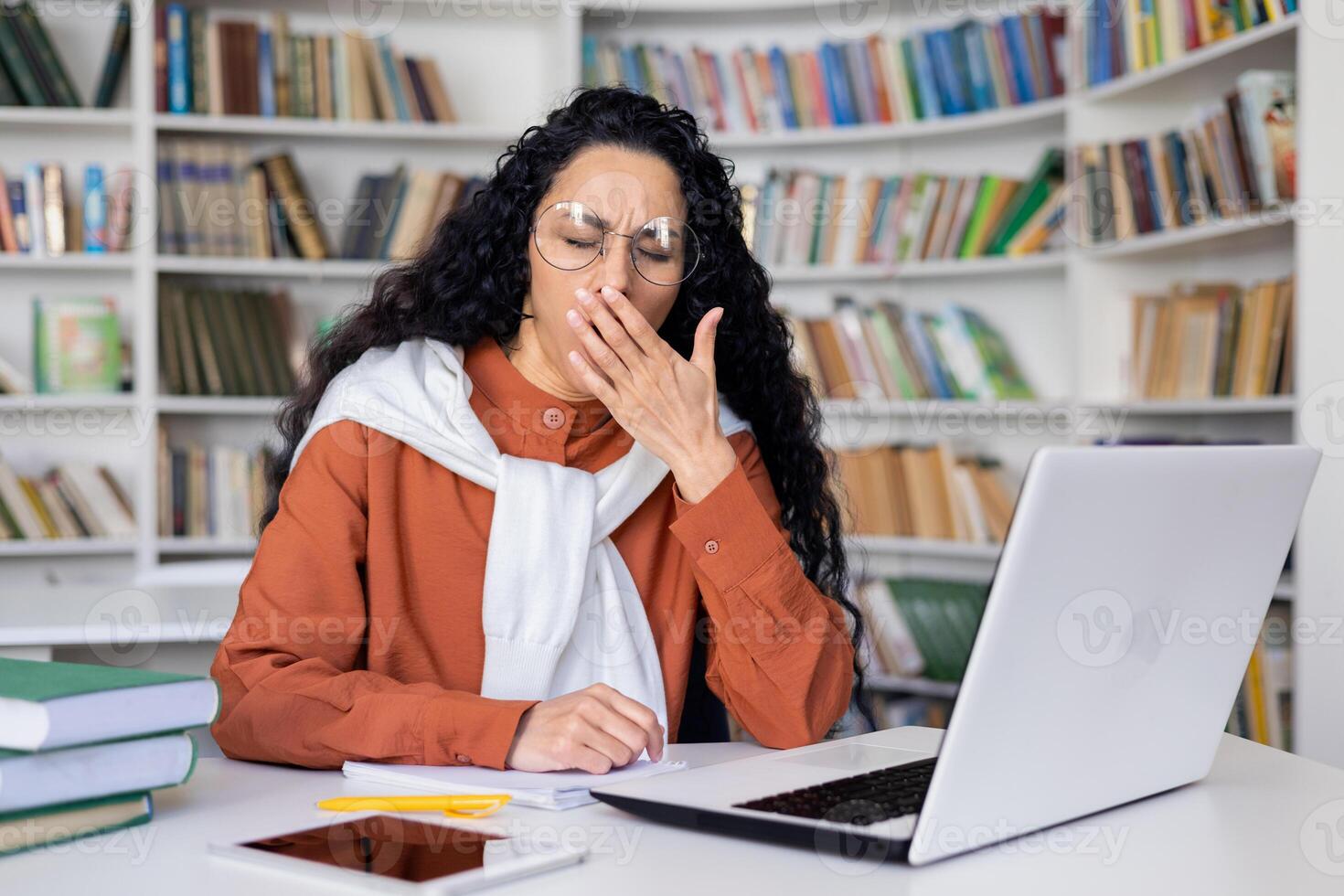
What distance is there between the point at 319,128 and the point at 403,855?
3057mm

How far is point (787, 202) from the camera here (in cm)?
378

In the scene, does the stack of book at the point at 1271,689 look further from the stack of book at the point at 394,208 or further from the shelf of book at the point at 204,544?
the shelf of book at the point at 204,544

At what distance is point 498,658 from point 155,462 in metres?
2.43

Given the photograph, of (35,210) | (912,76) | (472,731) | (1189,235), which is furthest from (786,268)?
(472,731)

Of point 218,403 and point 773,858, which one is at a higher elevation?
point 218,403

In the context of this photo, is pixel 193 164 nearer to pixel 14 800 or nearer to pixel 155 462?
pixel 155 462

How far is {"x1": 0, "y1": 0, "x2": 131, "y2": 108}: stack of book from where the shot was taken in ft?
11.3

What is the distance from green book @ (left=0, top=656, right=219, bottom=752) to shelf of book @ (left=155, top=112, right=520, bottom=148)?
280cm

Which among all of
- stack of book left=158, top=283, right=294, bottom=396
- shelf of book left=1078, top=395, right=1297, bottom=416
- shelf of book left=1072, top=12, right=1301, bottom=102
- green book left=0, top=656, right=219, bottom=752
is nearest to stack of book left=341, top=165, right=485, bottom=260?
stack of book left=158, top=283, right=294, bottom=396

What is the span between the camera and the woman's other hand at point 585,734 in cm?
110

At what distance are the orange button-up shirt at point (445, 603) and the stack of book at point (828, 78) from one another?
7.41 ft

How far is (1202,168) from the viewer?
2977 millimetres

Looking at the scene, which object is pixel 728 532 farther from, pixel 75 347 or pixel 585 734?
pixel 75 347

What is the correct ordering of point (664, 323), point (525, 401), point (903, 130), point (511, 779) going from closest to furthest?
point (511, 779) → point (525, 401) → point (664, 323) → point (903, 130)
